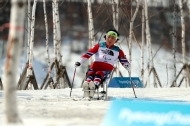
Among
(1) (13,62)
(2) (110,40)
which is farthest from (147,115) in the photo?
(2) (110,40)

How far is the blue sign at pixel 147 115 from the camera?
5305mm

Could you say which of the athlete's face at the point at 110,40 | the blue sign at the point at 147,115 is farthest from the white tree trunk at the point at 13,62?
the athlete's face at the point at 110,40

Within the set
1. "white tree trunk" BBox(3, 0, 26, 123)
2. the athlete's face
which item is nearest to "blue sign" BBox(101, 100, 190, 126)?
"white tree trunk" BBox(3, 0, 26, 123)

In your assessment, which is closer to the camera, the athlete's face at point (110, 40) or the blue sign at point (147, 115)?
the blue sign at point (147, 115)

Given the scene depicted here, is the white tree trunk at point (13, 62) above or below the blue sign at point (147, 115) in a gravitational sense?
above

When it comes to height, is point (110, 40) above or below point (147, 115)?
above

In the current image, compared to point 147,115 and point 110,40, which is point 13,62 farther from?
point 110,40

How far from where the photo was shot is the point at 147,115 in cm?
532

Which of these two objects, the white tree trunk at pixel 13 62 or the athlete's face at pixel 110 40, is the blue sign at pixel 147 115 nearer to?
the white tree trunk at pixel 13 62

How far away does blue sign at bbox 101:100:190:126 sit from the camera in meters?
5.30

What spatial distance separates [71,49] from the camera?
37.7m

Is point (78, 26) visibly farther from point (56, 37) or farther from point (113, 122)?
point (113, 122)

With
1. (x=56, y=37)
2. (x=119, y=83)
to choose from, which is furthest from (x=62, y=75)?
(x=119, y=83)

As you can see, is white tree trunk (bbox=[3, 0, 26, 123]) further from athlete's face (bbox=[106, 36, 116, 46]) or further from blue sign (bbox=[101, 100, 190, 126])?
athlete's face (bbox=[106, 36, 116, 46])
